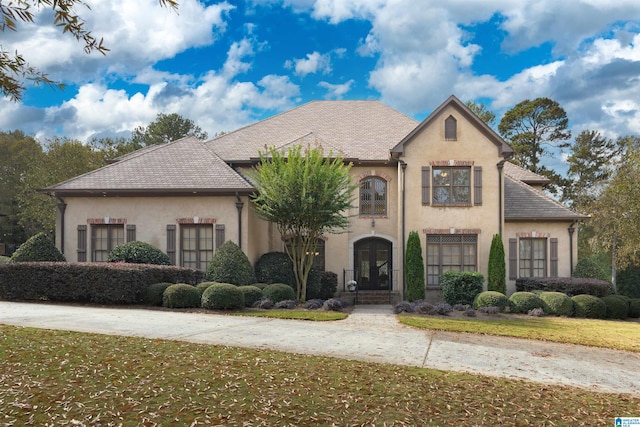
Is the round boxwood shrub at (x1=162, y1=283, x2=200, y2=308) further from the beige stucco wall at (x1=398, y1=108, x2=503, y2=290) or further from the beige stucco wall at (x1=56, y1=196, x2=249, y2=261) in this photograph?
the beige stucco wall at (x1=398, y1=108, x2=503, y2=290)

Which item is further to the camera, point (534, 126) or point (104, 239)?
point (534, 126)

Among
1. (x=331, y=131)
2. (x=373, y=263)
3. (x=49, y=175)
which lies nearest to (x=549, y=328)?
(x=373, y=263)

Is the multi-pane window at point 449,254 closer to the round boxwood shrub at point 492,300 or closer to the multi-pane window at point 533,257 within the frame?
the multi-pane window at point 533,257

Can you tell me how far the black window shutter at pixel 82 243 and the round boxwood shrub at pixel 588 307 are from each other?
17.5 metres

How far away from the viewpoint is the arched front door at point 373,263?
22.2 metres

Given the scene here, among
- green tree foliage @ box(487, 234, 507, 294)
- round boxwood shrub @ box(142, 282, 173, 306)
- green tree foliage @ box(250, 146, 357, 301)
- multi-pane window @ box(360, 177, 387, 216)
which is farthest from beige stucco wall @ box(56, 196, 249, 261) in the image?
green tree foliage @ box(487, 234, 507, 294)

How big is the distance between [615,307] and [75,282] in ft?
57.8

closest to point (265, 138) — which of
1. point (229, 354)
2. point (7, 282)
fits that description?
point (7, 282)

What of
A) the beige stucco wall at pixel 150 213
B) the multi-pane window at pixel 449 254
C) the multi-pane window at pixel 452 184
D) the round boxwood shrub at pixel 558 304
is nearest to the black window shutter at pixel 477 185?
the multi-pane window at pixel 452 184

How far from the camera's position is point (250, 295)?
16.4 meters

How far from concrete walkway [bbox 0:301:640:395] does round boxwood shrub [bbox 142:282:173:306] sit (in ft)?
4.25

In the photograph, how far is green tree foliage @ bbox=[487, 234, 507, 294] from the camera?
66.5ft

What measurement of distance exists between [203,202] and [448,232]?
9377 millimetres

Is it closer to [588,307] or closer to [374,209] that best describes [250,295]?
[374,209]
